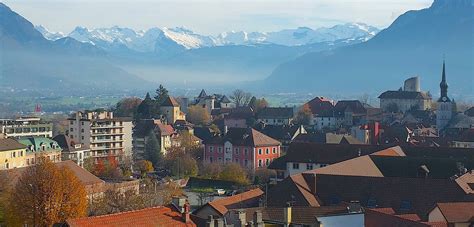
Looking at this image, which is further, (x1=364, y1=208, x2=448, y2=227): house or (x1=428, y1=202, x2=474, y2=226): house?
(x1=428, y1=202, x2=474, y2=226): house

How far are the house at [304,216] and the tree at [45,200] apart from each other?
1043 centimetres

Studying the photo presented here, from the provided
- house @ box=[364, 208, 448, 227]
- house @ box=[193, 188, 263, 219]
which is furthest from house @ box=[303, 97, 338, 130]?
house @ box=[364, 208, 448, 227]

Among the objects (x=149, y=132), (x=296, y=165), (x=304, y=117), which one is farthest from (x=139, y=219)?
(x=304, y=117)

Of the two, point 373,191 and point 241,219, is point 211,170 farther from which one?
point 241,219

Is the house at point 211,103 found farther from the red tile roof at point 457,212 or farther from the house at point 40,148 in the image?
the red tile roof at point 457,212

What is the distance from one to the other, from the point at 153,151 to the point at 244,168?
10474 mm

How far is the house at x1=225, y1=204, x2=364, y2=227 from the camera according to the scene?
2925 centimetres

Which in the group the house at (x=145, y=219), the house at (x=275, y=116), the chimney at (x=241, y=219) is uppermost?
the house at (x=275, y=116)

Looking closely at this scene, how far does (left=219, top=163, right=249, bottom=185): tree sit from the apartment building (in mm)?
17625

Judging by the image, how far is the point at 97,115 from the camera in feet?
277

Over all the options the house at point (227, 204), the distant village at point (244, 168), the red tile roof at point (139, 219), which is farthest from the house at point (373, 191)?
the red tile roof at point (139, 219)

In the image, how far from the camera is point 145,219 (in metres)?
26.3

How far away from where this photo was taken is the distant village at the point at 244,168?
32094 mm

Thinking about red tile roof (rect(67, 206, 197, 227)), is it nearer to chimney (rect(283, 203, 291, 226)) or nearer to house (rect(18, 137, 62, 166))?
chimney (rect(283, 203, 291, 226))
